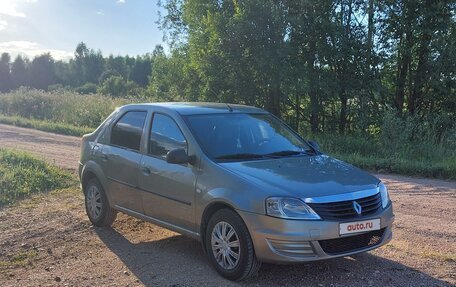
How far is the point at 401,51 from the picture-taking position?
18125 mm

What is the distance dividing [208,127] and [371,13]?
47.1 feet

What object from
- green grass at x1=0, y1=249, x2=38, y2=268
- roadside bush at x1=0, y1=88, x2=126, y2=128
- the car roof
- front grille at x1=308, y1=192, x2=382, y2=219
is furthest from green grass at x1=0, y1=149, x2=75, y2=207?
roadside bush at x1=0, y1=88, x2=126, y2=128

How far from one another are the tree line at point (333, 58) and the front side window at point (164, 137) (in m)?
12.5

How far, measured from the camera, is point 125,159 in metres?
6.34

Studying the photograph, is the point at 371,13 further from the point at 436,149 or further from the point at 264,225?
the point at 264,225

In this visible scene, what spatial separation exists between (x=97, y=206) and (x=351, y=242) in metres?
3.66

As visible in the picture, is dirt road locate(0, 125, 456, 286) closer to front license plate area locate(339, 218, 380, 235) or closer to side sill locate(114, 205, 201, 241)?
side sill locate(114, 205, 201, 241)

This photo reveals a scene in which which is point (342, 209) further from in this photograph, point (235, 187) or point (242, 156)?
point (242, 156)

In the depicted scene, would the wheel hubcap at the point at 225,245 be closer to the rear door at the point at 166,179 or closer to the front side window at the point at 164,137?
the rear door at the point at 166,179

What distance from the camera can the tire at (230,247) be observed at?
15.6 feet

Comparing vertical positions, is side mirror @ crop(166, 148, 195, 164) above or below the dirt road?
above

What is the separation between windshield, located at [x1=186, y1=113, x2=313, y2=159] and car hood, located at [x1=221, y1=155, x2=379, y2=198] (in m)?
0.25

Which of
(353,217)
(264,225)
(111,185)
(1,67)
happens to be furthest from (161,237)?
(1,67)

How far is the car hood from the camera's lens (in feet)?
15.4
